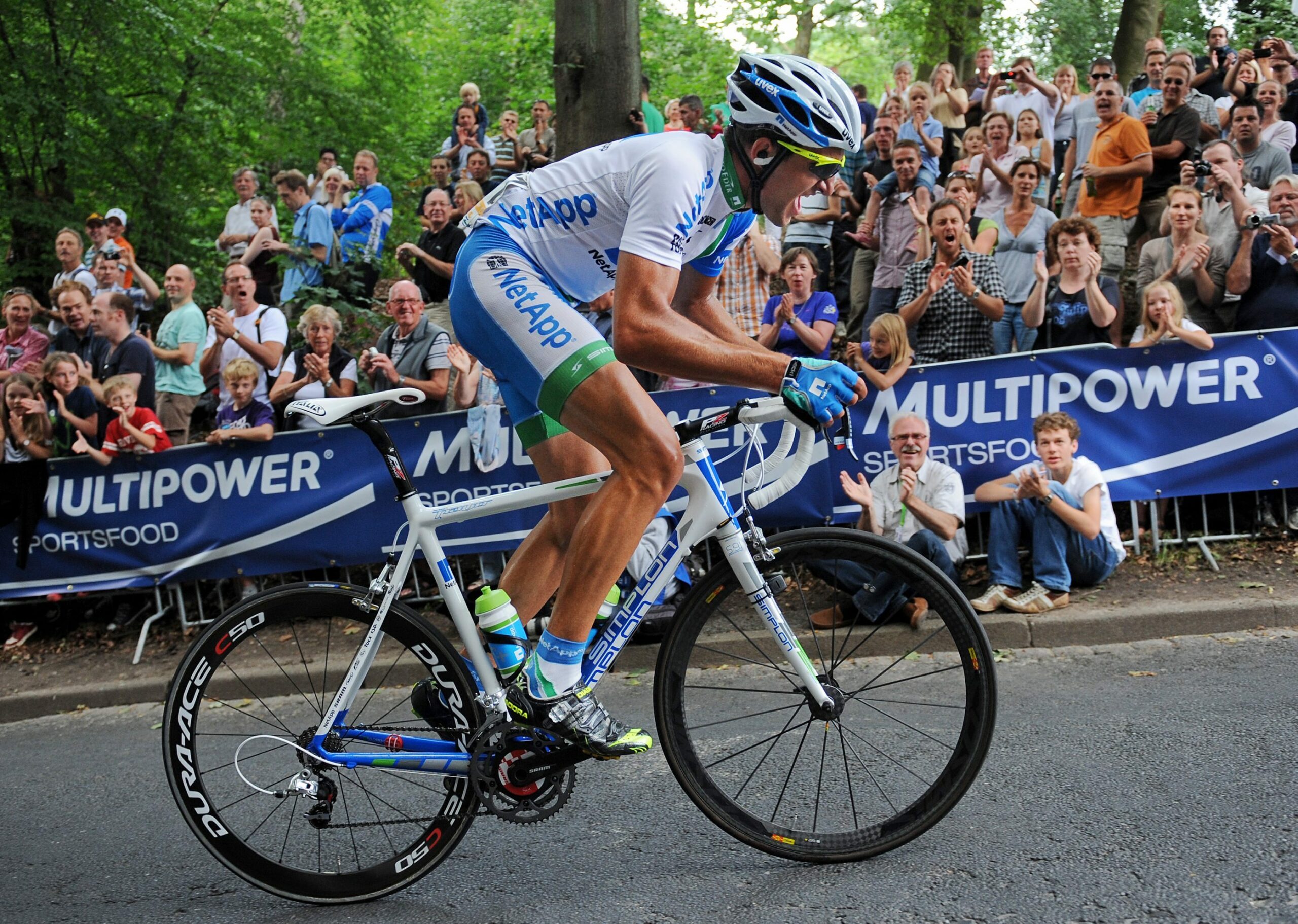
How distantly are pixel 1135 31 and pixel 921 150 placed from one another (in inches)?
391

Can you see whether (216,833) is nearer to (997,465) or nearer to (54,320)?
(997,465)

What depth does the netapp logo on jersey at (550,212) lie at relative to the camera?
133 inches

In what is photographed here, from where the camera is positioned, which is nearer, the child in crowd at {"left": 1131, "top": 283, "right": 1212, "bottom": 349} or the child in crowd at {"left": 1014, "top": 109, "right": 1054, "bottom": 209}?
the child in crowd at {"left": 1131, "top": 283, "right": 1212, "bottom": 349}

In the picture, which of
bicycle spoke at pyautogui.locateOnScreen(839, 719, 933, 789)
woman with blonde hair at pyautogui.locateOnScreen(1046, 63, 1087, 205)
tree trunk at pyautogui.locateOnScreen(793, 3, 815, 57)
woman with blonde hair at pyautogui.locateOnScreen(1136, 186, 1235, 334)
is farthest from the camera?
tree trunk at pyautogui.locateOnScreen(793, 3, 815, 57)

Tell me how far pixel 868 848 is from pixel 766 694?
1.29 m

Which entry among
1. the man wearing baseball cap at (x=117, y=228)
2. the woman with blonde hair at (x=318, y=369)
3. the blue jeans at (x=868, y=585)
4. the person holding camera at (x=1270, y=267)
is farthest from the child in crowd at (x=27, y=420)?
the person holding camera at (x=1270, y=267)

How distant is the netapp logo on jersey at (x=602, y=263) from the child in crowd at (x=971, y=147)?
7.65 metres

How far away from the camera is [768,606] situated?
11.2 ft

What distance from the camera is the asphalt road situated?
10.3 ft

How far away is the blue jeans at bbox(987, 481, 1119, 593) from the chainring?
3608 mm

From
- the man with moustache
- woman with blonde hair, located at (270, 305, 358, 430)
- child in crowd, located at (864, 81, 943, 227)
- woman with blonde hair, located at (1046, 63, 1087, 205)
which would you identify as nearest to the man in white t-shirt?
woman with blonde hair, located at (270, 305, 358, 430)

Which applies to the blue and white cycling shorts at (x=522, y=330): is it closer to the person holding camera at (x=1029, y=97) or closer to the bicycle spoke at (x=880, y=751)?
the bicycle spoke at (x=880, y=751)

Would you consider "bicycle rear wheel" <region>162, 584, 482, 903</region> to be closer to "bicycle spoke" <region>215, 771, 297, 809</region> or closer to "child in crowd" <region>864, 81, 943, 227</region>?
"bicycle spoke" <region>215, 771, 297, 809</region>

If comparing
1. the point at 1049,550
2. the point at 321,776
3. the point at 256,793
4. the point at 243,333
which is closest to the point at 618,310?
the point at 321,776
